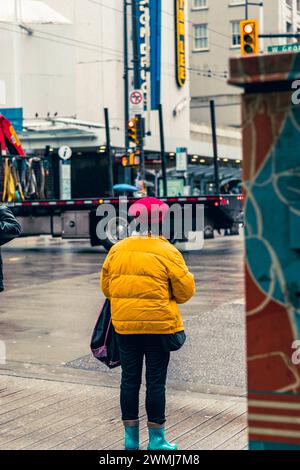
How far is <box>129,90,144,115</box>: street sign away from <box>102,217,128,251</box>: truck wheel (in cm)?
855

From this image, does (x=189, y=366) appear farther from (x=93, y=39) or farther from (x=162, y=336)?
(x=93, y=39)

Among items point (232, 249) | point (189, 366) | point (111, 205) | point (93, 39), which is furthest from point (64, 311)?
point (93, 39)

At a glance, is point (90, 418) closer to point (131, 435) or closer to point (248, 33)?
point (131, 435)

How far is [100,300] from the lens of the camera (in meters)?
13.4

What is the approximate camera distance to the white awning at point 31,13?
38156 mm

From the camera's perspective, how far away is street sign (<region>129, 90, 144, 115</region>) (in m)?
30.3

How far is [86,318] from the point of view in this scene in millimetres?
11625

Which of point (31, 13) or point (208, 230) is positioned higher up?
point (31, 13)

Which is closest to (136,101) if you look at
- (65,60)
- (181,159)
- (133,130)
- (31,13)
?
(133,130)

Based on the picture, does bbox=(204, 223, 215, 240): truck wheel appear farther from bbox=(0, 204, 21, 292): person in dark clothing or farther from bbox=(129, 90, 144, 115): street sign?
bbox=(0, 204, 21, 292): person in dark clothing

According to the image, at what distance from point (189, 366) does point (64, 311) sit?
4154mm

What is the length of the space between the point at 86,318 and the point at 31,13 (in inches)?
1187

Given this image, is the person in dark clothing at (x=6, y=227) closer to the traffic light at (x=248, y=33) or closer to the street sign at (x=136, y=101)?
the traffic light at (x=248, y=33)

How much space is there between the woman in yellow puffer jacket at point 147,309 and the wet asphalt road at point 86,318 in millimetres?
1998
